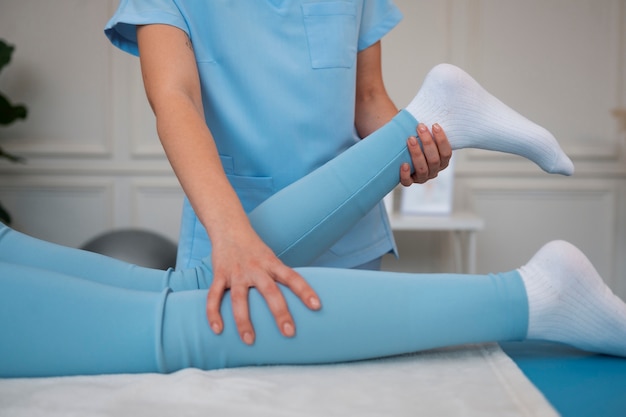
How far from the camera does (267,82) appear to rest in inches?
51.1

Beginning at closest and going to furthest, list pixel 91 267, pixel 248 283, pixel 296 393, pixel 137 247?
1. pixel 296 393
2. pixel 248 283
3. pixel 91 267
4. pixel 137 247

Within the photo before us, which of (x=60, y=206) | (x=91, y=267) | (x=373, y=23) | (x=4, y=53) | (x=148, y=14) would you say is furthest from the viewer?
(x=60, y=206)

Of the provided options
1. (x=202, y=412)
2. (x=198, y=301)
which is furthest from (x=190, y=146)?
(x=202, y=412)

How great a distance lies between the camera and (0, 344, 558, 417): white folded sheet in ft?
2.56

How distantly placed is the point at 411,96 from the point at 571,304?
2.37 m

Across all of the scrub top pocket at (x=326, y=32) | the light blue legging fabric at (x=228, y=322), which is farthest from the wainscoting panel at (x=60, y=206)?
the light blue legging fabric at (x=228, y=322)

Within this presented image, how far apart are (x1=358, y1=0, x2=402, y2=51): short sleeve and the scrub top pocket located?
0.14 m

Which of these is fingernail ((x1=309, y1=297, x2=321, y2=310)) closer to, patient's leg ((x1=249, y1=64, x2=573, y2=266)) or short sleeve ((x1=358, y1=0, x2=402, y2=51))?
patient's leg ((x1=249, y1=64, x2=573, y2=266))

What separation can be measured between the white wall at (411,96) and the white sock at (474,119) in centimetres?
200

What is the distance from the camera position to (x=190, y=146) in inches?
42.9

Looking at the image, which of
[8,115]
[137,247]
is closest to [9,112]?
[8,115]

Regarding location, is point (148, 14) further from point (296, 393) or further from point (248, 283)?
point (296, 393)

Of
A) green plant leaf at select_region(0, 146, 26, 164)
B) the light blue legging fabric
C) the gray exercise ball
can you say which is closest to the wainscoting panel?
green plant leaf at select_region(0, 146, 26, 164)

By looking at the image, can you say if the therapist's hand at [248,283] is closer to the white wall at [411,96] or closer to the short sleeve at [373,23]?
the short sleeve at [373,23]
